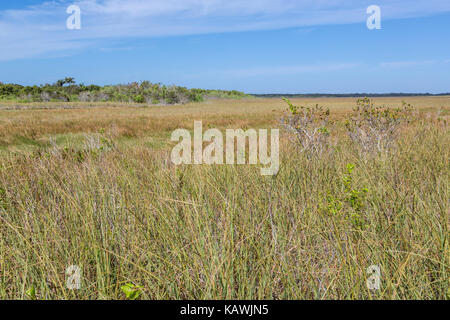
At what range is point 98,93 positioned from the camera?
91.4 m

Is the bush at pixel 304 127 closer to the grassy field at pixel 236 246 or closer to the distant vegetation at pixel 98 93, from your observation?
the grassy field at pixel 236 246

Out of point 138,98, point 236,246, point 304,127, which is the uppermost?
point 138,98

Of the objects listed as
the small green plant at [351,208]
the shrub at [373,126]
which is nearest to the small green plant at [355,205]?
the small green plant at [351,208]

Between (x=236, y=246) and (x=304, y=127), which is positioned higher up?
(x=304, y=127)

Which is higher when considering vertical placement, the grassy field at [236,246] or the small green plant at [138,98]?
the small green plant at [138,98]

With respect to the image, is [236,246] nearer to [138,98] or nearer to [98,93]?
[138,98]

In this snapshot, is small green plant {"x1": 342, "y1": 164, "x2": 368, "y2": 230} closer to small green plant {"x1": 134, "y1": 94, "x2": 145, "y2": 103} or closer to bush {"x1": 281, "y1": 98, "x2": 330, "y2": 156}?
bush {"x1": 281, "y1": 98, "x2": 330, "y2": 156}

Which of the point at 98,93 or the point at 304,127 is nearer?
the point at 304,127

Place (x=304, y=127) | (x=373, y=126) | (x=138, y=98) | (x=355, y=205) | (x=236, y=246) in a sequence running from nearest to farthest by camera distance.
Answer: (x=236, y=246) < (x=355, y=205) < (x=304, y=127) < (x=373, y=126) < (x=138, y=98)

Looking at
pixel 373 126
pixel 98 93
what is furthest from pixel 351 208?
pixel 98 93

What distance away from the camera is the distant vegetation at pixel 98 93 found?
8231 cm

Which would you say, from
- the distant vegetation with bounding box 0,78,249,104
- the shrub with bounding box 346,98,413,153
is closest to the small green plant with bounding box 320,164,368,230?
the shrub with bounding box 346,98,413,153
